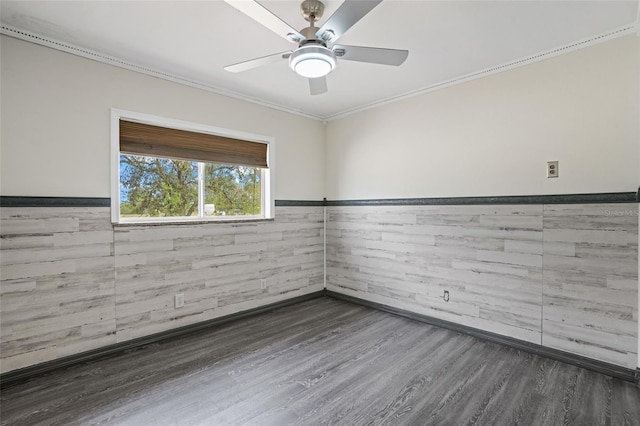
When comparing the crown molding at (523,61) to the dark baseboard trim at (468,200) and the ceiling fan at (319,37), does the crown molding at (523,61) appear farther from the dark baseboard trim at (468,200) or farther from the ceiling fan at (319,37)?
the ceiling fan at (319,37)

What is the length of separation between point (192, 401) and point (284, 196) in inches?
95.2

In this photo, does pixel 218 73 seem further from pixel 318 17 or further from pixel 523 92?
pixel 523 92

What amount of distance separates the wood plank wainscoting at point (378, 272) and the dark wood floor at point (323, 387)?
0.25 m

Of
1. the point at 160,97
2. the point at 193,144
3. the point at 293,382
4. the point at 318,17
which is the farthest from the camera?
the point at 193,144

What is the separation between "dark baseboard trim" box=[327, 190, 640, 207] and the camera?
2320 millimetres

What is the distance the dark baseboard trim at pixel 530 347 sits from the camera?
2296 mm

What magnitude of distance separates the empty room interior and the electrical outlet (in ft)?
0.10

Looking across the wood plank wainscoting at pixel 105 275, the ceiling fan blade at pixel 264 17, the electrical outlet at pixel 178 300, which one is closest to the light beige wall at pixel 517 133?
the wood plank wainscoting at pixel 105 275

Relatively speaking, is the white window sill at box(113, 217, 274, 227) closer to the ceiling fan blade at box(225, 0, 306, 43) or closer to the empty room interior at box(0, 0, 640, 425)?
the empty room interior at box(0, 0, 640, 425)

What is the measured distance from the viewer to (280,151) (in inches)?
154

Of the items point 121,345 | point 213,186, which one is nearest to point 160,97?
point 213,186

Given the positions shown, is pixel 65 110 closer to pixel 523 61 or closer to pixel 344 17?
pixel 344 17

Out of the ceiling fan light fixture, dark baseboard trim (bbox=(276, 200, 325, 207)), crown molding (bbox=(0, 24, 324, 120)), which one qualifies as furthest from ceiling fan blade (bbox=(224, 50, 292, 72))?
dark baseboard trim (bbox=(276, 200, 325, 207))

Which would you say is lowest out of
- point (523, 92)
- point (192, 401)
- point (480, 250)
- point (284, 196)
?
point (192, 401)
